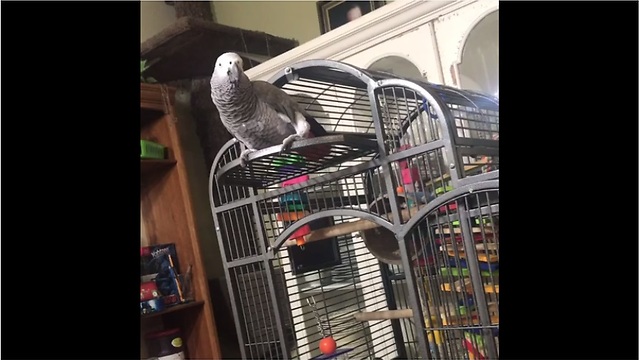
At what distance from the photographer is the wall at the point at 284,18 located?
2.29ft

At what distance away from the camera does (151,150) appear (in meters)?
0.91

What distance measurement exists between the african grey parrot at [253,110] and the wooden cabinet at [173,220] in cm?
34

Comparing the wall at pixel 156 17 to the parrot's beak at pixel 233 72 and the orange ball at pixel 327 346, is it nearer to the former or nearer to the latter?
the parrot's beak at pixel 233 72

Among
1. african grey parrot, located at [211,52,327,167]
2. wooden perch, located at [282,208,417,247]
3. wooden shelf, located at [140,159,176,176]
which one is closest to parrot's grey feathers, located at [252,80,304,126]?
african grey parrot, located at [211,52,327,167]

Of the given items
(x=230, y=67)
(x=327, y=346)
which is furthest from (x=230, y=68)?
(x=327, y=346)

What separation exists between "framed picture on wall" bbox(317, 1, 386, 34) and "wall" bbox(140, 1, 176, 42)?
0.88ft

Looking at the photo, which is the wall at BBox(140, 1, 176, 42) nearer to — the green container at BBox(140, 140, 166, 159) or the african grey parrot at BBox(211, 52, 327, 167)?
the green container at BBox(140, 140, 166, 159)

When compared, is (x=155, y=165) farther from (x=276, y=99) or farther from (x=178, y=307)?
(x=276, y=99)

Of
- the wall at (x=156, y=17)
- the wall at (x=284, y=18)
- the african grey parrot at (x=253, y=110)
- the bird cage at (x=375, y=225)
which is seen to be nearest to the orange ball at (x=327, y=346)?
the bird cage at (x=375, y=225)

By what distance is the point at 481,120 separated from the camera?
0.58 metres

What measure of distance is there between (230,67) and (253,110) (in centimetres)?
5

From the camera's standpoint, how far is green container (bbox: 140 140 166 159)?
0.90 meters
